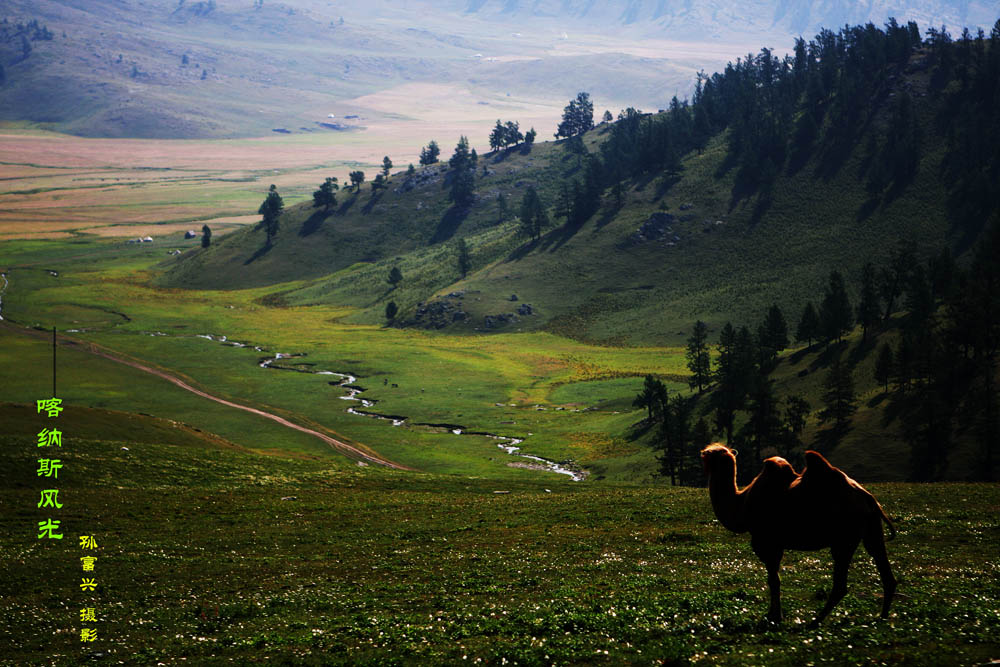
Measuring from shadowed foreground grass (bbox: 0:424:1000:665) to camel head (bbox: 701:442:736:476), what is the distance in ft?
15.3

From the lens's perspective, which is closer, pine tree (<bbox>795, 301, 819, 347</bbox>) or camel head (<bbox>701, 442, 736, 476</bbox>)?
camel head (<bbox>701, 442, 736, 476</bbox>)

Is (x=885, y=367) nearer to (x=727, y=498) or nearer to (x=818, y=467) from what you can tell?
(x=727, y=498)

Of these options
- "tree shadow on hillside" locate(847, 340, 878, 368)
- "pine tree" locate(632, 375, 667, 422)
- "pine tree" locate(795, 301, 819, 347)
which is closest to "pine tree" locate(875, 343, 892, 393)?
"tree shadow on hillside" locate(847, 340, 878, 368)

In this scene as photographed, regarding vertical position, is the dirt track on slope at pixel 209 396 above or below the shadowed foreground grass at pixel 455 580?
below

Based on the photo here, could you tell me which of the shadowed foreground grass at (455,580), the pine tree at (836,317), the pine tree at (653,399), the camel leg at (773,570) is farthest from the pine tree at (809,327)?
the camel leg at (773,570)

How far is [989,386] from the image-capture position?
7956 cm

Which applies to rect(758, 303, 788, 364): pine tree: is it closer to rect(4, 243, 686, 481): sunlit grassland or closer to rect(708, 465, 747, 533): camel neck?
rect(4, 243, 686, 481): sunlit grassland

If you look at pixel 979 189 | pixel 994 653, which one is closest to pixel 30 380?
pixel 994 653

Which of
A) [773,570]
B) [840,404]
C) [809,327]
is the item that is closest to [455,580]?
[773,570]

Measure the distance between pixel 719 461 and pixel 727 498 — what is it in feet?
3.49

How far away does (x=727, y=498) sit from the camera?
21203 millimetres

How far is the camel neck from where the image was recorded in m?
20.8

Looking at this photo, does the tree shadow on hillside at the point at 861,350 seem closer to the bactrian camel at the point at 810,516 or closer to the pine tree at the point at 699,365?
the pine tree at the point at 699,365

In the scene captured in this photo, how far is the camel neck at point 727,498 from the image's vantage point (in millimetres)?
20828
